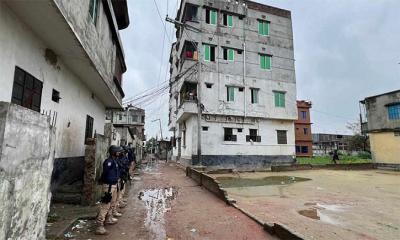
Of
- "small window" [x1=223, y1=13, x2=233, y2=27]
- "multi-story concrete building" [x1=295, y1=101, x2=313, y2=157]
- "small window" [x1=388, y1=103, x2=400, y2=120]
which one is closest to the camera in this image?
"small window" [x1=388, y1=103, x2=400, y2=120]

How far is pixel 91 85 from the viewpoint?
11.4m

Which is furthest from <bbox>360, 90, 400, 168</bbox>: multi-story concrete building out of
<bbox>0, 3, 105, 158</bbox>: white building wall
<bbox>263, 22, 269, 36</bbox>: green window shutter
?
<bbox>0, 3, 105, 158</bbox>: white building wall

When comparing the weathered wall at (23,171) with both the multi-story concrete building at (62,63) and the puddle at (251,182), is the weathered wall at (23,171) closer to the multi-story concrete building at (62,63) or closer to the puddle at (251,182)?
the multi-story concrete building at (62,63)

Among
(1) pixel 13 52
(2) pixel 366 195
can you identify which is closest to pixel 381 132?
(2) pixel 366 195

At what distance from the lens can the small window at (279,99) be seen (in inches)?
1050

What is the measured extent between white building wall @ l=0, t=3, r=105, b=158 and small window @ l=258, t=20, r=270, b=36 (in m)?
19.9

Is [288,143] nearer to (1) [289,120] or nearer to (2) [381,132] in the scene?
(1) [289,120]

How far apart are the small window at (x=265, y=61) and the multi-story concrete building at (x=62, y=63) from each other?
16.9m

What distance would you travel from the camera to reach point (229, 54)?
25359mm

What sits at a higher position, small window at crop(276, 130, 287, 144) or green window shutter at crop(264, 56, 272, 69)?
→ green window shutter at crop(264, 56, 272, 69)

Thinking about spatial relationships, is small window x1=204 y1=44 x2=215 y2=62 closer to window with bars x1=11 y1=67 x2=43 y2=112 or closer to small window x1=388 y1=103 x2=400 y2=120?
small window x1=388 y1=103 x2=400 y2=120

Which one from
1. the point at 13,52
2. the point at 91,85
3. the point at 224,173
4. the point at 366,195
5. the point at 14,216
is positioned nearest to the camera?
the point at 14,216

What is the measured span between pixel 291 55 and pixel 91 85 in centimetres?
2286

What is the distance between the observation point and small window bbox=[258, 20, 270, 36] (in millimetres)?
27089
